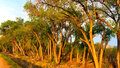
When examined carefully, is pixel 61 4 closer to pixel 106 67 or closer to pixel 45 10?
pixel 45 10

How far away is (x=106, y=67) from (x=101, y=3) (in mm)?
9748

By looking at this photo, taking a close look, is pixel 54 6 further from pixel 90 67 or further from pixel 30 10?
pixel 90 67

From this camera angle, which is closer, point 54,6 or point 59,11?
point 54,6

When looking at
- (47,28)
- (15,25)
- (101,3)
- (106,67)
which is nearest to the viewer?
(101,3)

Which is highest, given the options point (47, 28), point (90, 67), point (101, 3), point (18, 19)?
point (18, 19)

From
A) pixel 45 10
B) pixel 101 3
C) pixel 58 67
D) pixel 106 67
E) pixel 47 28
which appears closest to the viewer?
pixel 101 3

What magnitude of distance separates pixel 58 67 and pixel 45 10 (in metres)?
10.1

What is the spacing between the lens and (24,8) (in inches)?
629

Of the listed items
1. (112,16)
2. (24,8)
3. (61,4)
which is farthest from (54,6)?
(112,16)

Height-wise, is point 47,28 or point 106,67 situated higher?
point 47,28

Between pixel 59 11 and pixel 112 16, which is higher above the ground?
pixel 59 11

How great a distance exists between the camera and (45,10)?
14.7 meters

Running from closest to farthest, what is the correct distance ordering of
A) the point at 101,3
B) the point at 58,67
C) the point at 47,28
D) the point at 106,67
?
the point at 101,3, the point at 106,67, the point at 58,67, the point at 47,28

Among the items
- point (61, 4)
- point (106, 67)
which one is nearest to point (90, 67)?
point (106, 67)
